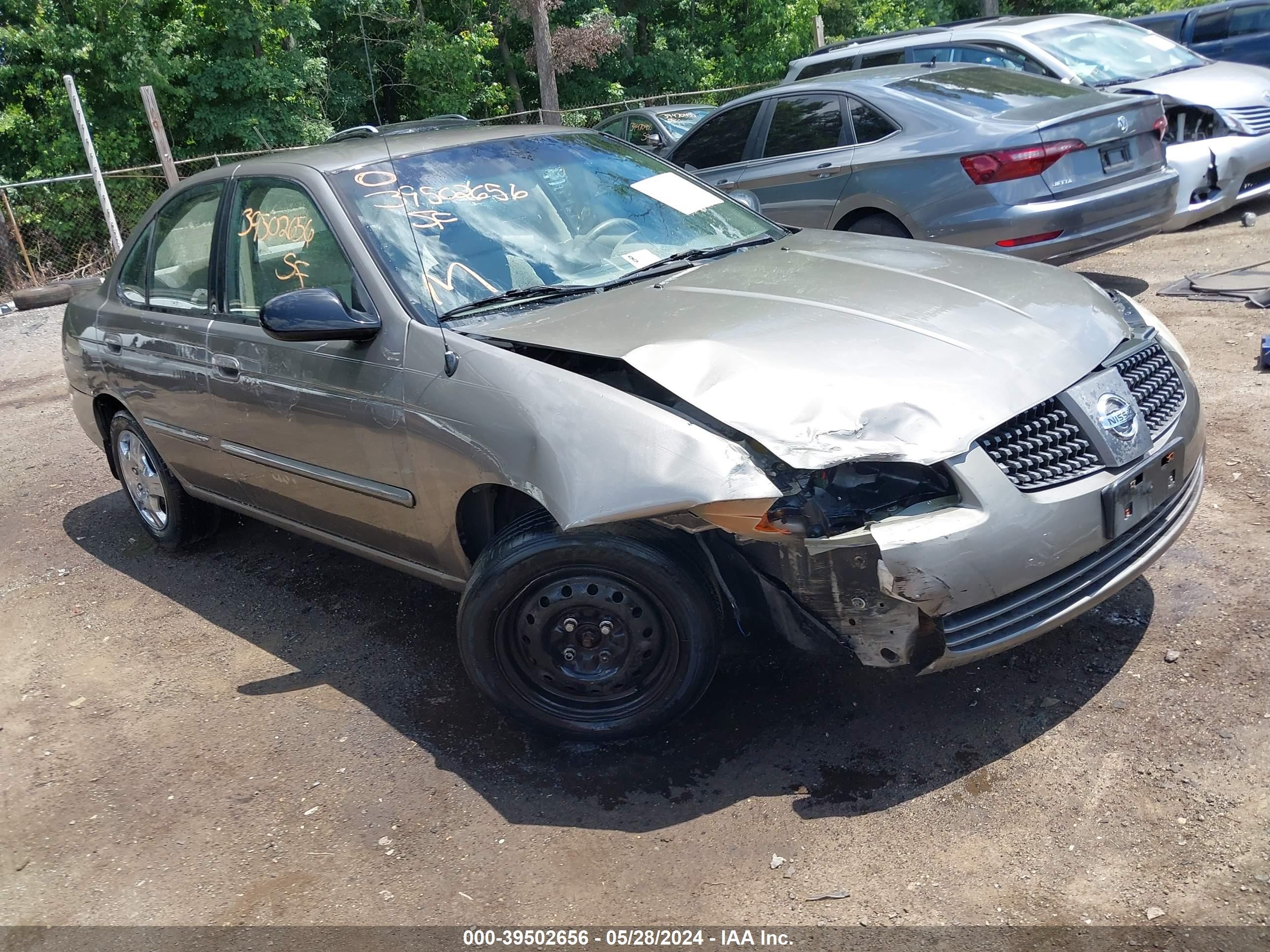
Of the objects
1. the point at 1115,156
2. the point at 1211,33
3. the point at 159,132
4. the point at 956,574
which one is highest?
the point at 159,132

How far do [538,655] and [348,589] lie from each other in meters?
1.85

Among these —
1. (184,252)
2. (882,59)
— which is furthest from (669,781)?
(882,59)

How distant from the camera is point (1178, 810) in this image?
2.79 meters

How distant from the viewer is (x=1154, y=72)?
933 cm

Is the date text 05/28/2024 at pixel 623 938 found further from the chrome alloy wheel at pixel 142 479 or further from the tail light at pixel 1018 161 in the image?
the tail light at pixel 1018 161

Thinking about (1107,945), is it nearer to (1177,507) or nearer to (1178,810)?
(1178,810)

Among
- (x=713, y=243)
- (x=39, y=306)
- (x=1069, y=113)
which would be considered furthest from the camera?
(x=39, y=306)

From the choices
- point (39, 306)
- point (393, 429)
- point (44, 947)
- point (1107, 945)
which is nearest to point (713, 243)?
point (393, 429)

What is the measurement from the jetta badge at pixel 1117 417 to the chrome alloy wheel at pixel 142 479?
4.30 meters

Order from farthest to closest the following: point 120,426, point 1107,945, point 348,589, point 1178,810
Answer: point 120,426 < point 348,589 < point 1178,810 < point 1107,945

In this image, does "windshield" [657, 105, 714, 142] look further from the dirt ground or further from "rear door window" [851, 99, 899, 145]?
the dirt ground

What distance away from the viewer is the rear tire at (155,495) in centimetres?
534

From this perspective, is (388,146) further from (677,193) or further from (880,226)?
(880,226)

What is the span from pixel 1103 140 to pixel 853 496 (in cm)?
482
